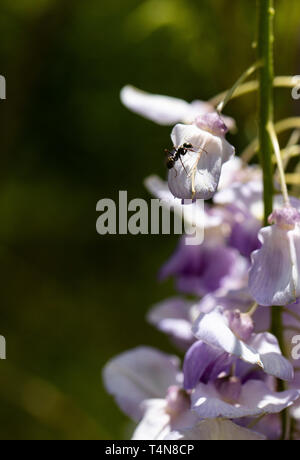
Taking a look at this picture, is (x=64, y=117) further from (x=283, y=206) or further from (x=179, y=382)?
(x=283, y=206)

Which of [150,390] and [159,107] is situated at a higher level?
[159,107]

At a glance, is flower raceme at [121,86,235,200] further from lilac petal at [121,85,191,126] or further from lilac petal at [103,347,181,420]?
lilac petal at [103,347,181,420]

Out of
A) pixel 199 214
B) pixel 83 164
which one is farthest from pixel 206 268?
pixel 83 164

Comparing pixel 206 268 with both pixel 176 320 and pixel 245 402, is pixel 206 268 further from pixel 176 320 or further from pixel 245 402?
pixel 245 402

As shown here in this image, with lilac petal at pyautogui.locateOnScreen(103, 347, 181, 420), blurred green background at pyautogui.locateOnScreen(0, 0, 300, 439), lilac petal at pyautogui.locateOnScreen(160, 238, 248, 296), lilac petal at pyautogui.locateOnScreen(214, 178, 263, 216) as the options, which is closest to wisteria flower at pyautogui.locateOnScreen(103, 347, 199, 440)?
lilac petal at pyautogui.locateOnScreen(103, 347, 181, 420)

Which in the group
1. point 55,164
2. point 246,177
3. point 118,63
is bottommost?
point 246,177

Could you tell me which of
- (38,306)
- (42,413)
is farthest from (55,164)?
(42,413)
